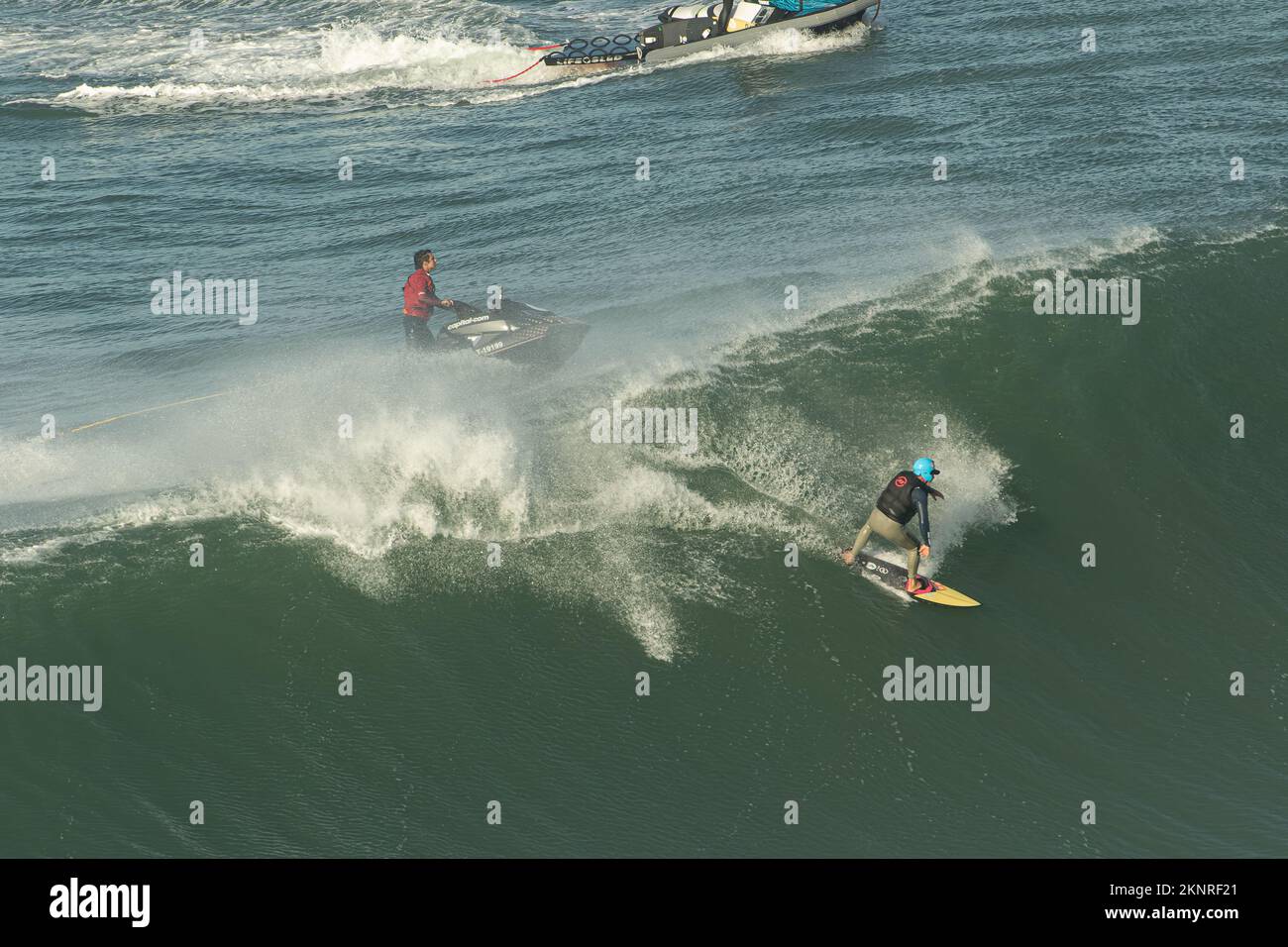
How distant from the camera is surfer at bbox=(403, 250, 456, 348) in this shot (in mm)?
18516

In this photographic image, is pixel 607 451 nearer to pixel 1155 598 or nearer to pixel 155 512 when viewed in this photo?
pixel 155 512

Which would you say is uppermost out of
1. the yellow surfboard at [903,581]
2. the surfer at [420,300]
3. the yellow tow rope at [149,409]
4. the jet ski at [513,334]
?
the surfer at [420,300]

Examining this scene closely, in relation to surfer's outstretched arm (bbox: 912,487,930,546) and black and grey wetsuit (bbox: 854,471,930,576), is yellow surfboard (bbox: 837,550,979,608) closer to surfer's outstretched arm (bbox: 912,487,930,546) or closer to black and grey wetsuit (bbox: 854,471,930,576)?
black and grey wetsuit (bbox: 854,471,930,576)

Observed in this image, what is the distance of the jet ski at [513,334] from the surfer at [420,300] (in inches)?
13.5

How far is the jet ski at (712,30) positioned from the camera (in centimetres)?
3694

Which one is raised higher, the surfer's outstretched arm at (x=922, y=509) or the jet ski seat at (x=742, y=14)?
the jet ski seat at (x=742, y=14)

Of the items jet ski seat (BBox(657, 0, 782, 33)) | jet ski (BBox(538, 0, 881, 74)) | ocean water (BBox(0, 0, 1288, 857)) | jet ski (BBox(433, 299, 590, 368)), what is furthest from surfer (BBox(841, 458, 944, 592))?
jet ski seat (BBox(657, 0, 782, 33))

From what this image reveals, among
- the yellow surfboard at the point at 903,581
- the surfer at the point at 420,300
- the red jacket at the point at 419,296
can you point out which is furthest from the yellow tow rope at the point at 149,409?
the yellow surfboard at the point at 903,581

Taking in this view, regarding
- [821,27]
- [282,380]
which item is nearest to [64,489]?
[282,380]

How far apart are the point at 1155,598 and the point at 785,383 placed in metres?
6.28

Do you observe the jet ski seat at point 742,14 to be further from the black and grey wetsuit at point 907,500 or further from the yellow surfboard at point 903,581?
the black and grey wetsuit at point 907,500

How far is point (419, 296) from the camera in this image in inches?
734

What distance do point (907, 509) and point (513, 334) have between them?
7.11m

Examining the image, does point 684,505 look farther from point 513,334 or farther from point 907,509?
point 513,334
